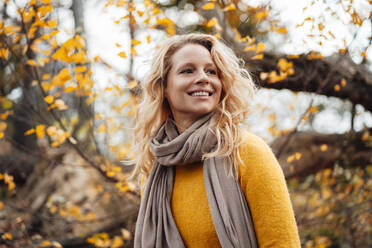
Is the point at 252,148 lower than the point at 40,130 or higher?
higher

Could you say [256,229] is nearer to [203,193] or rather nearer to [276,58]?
[203,193]

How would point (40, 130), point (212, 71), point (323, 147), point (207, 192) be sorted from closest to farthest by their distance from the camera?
point (207, 192), point (212, 71), point (40, 130), point (323, 147)

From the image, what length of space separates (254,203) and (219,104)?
63cm

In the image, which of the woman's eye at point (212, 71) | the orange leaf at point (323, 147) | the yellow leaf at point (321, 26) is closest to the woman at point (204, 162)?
the woman's eye at point (212, 71)

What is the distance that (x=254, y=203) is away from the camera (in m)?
1.48

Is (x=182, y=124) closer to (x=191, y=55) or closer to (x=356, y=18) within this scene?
(x=191, y=55)

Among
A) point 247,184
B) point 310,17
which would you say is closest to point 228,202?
point 247,184

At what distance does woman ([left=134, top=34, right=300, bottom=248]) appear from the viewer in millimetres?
1477

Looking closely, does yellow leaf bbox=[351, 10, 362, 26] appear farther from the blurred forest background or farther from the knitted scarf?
the knitted scarf

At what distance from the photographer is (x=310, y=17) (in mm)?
3006

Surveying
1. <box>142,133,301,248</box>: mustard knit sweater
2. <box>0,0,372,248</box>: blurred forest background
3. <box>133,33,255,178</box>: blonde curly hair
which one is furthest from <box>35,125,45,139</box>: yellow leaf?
<box>142,133,301,248</box>: mustard knit sweater

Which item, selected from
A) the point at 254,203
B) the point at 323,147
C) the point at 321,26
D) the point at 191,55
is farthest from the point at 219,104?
the point at 323,147

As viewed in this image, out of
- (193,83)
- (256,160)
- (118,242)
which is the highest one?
(193,83)

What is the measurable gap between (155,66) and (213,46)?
0.38 meters
